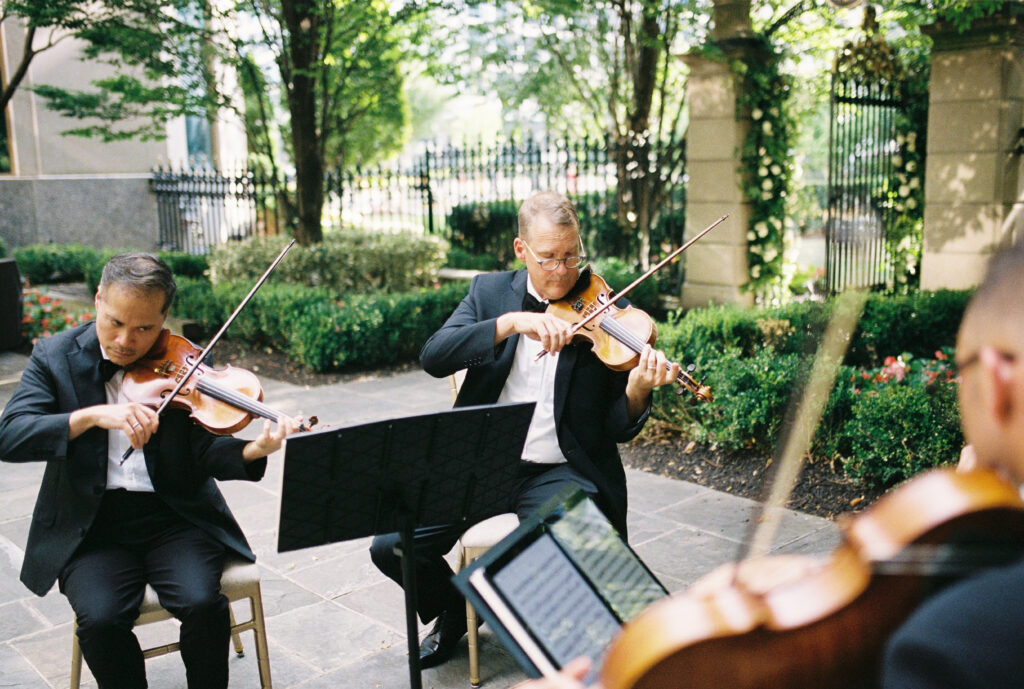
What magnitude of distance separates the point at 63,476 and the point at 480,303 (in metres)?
1.68

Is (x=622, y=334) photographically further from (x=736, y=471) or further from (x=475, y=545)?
(x=736, y=471)

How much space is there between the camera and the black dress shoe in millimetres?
3664

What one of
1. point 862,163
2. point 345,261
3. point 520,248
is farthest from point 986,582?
point 345,261

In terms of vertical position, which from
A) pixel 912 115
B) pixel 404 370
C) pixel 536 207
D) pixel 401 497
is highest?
pixel 912 115

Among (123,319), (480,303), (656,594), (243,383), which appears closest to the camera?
(656,594)

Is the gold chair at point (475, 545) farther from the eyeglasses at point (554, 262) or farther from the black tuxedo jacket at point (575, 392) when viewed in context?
the eyeglasses at point (554, 262)

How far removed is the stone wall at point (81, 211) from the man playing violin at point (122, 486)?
14.6m

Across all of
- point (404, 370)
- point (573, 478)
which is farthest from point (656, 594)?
point (404, 370)

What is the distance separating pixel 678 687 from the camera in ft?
3.49

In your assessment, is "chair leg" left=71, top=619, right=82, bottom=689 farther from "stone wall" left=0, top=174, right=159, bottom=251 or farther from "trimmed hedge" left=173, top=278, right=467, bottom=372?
"stone wall" left=0, top=174, right=159, bottom=251

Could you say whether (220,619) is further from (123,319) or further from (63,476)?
(123,319)

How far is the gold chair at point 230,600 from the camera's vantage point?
3.02m

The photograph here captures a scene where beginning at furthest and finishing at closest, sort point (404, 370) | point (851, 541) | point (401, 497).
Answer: point (404, 370) < point (401, 497) < point (851, 541)

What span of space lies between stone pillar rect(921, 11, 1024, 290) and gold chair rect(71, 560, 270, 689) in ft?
24.9
